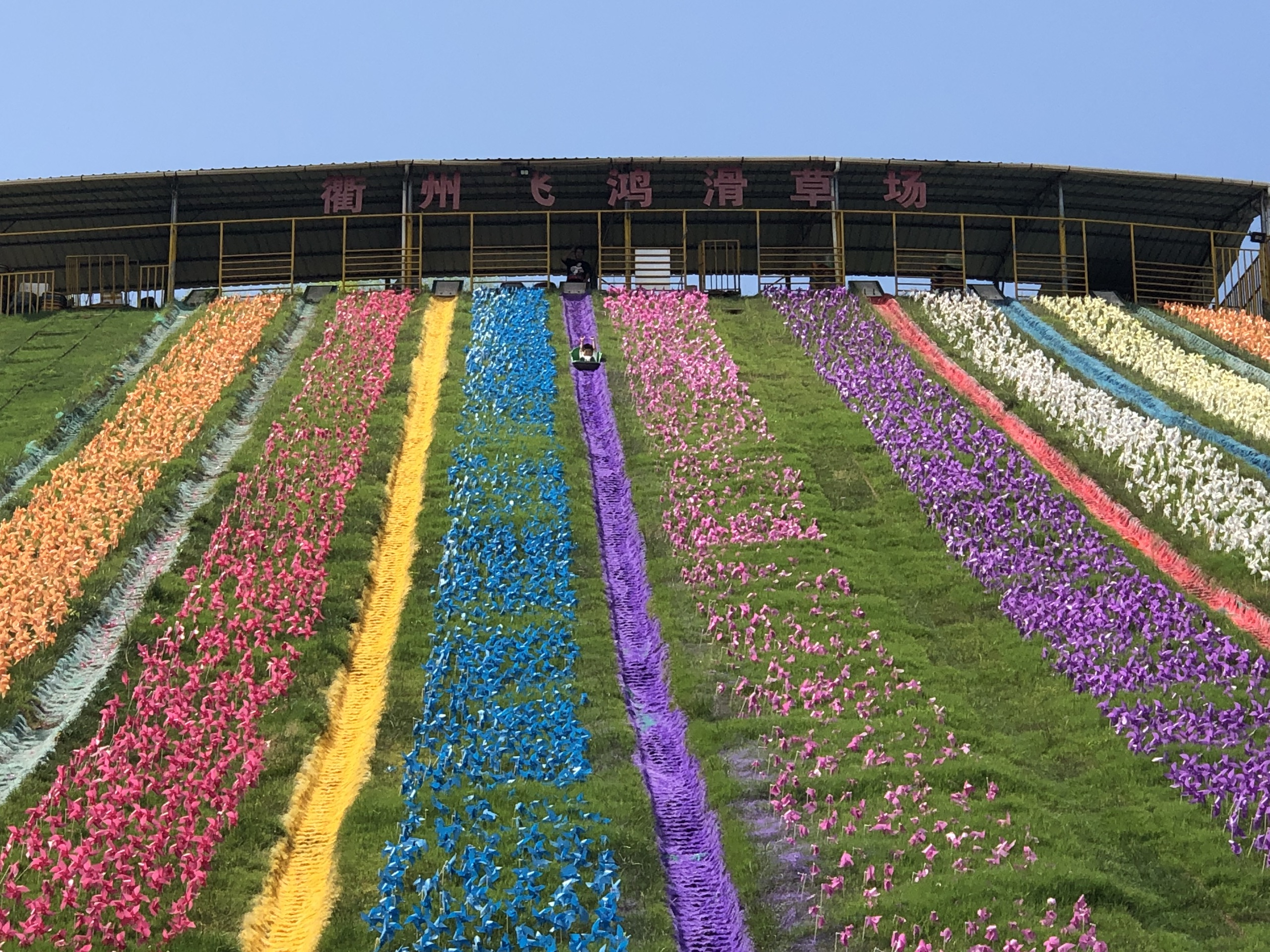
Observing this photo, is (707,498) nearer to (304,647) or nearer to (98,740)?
(304,647)

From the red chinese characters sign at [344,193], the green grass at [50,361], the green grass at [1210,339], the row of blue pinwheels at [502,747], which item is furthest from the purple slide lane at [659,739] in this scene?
the green grass at [1210,339]

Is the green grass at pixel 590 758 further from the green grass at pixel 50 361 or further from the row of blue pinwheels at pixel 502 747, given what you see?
the green grass at pixel 50 361

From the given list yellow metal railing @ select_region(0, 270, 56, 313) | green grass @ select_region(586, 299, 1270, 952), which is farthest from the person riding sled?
yellow metal railing @ select_region(0, 270, 56, 313)

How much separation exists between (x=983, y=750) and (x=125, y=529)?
52.4 feet

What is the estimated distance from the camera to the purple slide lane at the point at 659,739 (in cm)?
1622

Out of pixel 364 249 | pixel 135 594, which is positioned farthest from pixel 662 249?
pixel 135 594

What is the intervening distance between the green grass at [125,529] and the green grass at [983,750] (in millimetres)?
9203

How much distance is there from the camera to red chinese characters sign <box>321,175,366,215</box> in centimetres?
4728

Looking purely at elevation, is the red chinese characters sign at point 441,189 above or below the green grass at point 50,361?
above

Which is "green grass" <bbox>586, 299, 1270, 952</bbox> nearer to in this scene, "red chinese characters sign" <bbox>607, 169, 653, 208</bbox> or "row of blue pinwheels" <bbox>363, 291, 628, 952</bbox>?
"row of blue pinwheels" <bbox>363, 291, 628, 952</bbox>

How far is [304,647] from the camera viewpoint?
22.3 m

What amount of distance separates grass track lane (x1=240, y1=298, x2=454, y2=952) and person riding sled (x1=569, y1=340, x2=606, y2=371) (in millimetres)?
5798

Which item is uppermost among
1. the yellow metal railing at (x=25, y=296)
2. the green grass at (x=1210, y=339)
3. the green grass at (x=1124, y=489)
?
the yellow metal railing at (x=25, y=296)

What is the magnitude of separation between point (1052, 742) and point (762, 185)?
103ft
